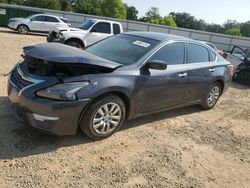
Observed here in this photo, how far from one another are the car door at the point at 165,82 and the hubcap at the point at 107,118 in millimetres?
426

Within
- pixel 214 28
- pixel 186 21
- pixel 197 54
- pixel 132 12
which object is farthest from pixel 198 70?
pixel 214 28

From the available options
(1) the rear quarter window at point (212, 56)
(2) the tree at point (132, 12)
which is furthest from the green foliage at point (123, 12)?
(1) the rear quarter window at point (212, 56)

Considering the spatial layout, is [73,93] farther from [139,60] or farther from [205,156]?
[205,156]

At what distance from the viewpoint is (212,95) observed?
615 centimetres

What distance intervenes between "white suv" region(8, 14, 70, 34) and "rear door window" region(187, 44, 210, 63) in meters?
15.0

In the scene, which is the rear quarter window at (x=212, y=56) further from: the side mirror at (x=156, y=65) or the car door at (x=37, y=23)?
the car door at (x=37, y=23)

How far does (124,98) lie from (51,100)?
1.17 meters

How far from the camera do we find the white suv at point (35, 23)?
1838 cm

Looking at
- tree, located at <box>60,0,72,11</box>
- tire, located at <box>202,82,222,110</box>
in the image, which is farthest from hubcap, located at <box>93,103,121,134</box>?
tree, located at <box>60,0,72,11</box>

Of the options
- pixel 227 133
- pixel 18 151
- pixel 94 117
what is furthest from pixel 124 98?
pixel 227 133

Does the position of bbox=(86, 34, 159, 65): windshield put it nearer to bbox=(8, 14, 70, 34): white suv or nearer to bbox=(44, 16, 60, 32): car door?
bbox=(8, 14, 70, 34): white suv

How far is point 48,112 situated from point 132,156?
1318 mm

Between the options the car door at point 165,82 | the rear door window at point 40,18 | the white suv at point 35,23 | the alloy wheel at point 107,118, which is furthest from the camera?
the rear door window at point 40,18

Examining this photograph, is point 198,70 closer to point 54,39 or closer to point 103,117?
point 103,117
